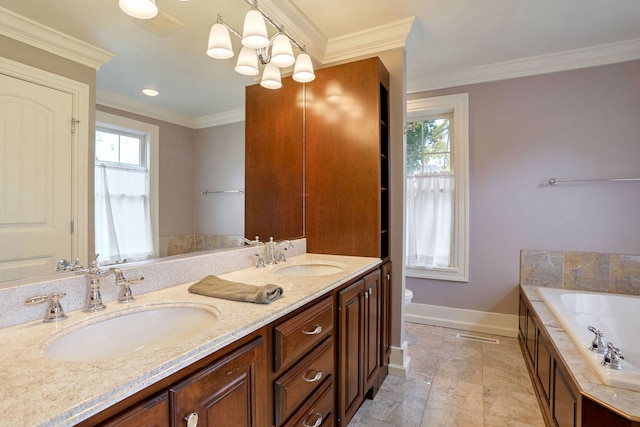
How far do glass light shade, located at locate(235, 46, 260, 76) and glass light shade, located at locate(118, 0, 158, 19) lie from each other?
488 mm

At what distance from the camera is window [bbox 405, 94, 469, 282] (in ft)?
9.63

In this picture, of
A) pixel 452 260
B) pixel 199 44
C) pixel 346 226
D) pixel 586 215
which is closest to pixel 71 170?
pixel 199 44

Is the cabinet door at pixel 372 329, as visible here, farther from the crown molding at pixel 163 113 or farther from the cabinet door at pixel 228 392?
the crown molding at pixel 163 113

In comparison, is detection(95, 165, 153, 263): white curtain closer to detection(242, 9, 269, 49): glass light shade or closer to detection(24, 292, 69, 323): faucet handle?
detection(24, 292, 69, 323): faucet handle

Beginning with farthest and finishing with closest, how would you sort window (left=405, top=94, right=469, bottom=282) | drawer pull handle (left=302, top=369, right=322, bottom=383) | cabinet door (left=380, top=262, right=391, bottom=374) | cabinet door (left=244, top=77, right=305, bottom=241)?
1. window (left=405, top=94, right=469, bottom=282)
2. cabinet door (left=380, top=262, right=391, bottom=374)
3. cabinet door (left=244, top=77, right=305, bottom=241)
4. drawer pull handle (left=302, top=369, right=322, bottom=383)

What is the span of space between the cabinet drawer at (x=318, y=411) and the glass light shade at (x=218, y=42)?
1567 millimetres

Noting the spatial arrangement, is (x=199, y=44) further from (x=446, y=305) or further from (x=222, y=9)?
(x=446, y=305)

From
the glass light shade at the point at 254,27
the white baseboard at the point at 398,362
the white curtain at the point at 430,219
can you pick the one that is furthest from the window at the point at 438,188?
the glass light shade at the point at 254,27

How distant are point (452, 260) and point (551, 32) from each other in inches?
77.0

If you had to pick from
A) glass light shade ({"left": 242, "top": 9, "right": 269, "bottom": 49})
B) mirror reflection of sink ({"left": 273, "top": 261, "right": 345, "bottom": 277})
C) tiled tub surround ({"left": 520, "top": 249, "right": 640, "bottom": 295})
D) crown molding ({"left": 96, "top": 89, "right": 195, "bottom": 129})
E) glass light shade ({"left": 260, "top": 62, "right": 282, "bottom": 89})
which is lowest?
tiled tub surround ({"left": 520, "top": 249, "right": 640, "bottom": 295})

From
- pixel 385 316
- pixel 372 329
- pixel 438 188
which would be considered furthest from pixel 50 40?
pixel 438 188

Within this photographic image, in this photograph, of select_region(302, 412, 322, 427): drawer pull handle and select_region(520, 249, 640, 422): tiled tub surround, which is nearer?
select_region(302, 412, 322, 427): drawer pull handle

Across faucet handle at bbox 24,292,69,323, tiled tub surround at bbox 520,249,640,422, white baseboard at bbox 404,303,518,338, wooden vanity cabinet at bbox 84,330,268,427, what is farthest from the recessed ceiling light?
→ white baseboard at bbox 404,303,518,338

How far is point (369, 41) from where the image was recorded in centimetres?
227
